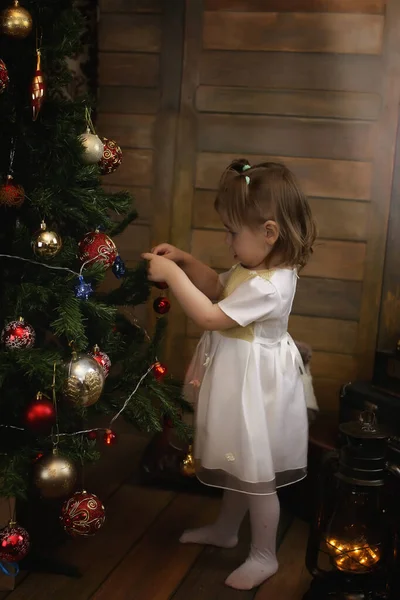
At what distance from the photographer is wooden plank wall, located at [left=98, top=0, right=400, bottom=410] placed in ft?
7.09

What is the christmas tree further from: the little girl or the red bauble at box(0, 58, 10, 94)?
the little girl

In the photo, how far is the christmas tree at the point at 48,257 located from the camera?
139 centimetres

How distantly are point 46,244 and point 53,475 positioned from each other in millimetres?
456

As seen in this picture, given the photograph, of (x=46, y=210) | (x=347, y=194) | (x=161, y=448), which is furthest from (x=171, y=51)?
(x=161, y=448)

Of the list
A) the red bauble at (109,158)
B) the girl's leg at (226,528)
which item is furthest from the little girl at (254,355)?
the red bauble at (109,158)

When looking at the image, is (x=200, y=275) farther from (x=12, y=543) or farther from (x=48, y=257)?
(x=12, y=543)

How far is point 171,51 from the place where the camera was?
2.26m

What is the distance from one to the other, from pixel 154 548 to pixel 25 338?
76 centimetres

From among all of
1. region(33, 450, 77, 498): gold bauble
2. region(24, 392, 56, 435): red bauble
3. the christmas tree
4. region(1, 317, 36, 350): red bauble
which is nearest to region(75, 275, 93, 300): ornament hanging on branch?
the christmas tree

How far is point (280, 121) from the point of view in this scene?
7.31 ft

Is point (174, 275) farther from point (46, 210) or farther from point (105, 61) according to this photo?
point (105, 61)

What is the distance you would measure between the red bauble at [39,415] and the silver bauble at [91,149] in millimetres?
495

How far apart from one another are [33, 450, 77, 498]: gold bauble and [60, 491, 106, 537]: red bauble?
0.06 metres

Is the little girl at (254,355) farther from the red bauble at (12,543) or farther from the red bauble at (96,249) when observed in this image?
the red bauble at (12,543)
